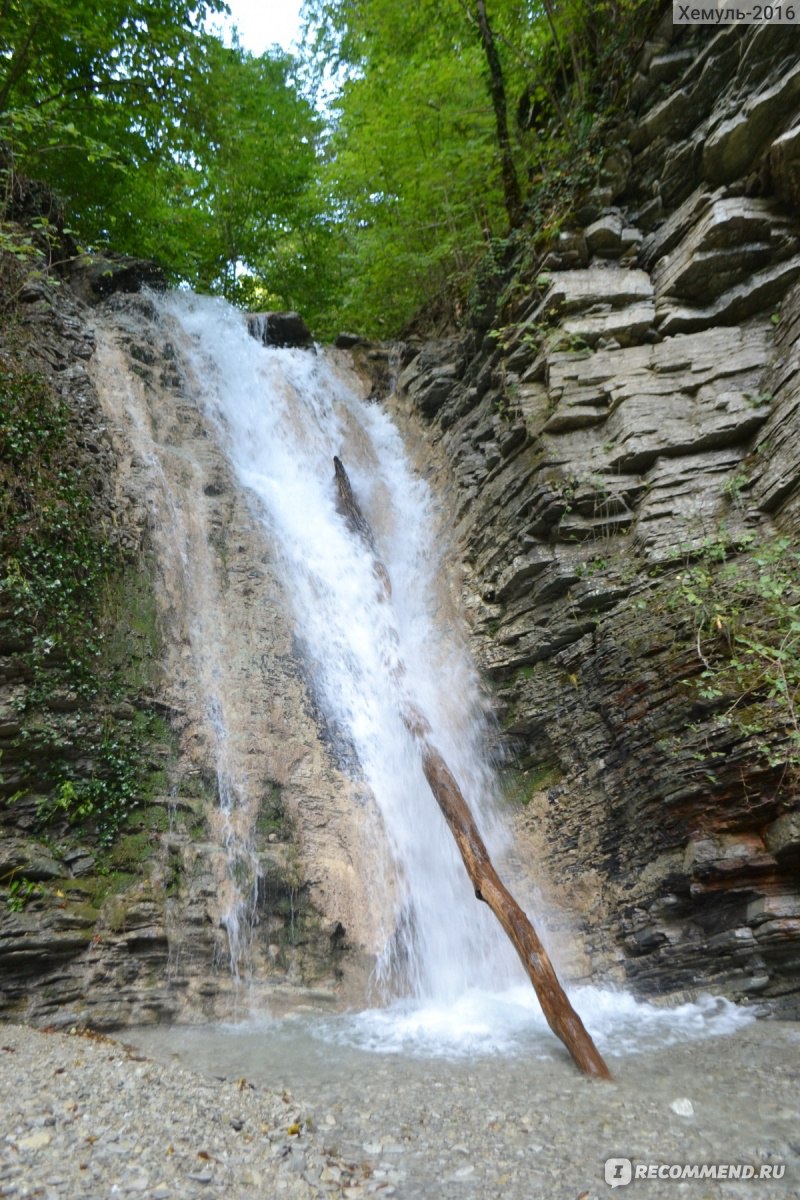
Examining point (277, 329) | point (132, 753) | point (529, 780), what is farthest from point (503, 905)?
point (277, 329)

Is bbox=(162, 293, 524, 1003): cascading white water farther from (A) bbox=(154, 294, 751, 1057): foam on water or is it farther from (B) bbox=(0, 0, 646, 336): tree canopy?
(B) bbox=(0, 0, 646, 336): tree canopy

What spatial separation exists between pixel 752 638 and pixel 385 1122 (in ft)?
15.5

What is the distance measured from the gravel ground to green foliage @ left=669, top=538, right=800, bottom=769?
7.43 ft

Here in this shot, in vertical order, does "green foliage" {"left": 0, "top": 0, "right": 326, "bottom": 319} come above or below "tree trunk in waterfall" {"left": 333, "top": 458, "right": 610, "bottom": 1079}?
above

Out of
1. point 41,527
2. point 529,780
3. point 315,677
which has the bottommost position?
point 529,780

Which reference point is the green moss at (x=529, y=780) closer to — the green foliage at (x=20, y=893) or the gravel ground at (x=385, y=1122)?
the gravel ground at (x=385, y=1122)

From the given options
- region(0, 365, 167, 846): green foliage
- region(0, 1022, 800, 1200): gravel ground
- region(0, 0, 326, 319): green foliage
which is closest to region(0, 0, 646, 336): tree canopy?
region(0, 0, 326, 319): green foliage

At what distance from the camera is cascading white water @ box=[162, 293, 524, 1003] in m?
7.25

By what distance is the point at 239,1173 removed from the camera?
A: 130 inches

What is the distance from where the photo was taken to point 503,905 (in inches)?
237

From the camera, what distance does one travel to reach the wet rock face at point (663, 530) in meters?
6.04

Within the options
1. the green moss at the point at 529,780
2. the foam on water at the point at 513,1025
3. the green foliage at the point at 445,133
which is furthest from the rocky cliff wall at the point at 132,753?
the green foliage at the point at 445,133

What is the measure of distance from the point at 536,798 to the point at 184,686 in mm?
4149

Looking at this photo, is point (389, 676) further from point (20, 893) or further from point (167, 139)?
point (167, 139)
